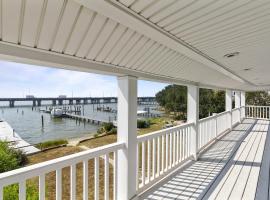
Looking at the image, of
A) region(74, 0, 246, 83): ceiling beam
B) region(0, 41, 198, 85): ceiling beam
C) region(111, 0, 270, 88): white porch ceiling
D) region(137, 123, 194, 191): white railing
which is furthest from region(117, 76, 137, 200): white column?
region(111, 0, 270, 88): white porch ceiling

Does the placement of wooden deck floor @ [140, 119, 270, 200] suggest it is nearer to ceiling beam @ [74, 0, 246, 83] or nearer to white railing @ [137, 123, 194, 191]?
white railing @ [137, 123, 194, 191]

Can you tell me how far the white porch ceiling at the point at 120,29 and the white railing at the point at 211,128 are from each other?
3482 mm

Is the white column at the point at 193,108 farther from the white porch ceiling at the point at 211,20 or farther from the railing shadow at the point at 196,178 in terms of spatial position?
the white porch ceiling at the point at 211,20

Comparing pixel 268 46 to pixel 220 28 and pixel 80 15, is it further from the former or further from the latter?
pixel 80 15

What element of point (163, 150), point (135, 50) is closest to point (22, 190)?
point (135, 50)

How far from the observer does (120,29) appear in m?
1.68

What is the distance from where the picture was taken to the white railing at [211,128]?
18.3 feet

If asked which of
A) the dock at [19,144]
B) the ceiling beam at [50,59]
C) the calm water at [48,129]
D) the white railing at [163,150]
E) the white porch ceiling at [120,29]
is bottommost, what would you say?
the calm water at [48,129]

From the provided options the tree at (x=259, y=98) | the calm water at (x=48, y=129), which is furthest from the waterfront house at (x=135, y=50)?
the calm water at (x=48, y=129)

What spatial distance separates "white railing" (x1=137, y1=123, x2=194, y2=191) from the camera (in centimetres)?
332

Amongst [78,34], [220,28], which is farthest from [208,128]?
[78,34]

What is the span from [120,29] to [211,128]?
551 cm

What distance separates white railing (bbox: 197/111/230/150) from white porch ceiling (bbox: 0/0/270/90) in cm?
348

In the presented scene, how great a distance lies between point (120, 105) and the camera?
2873mm
